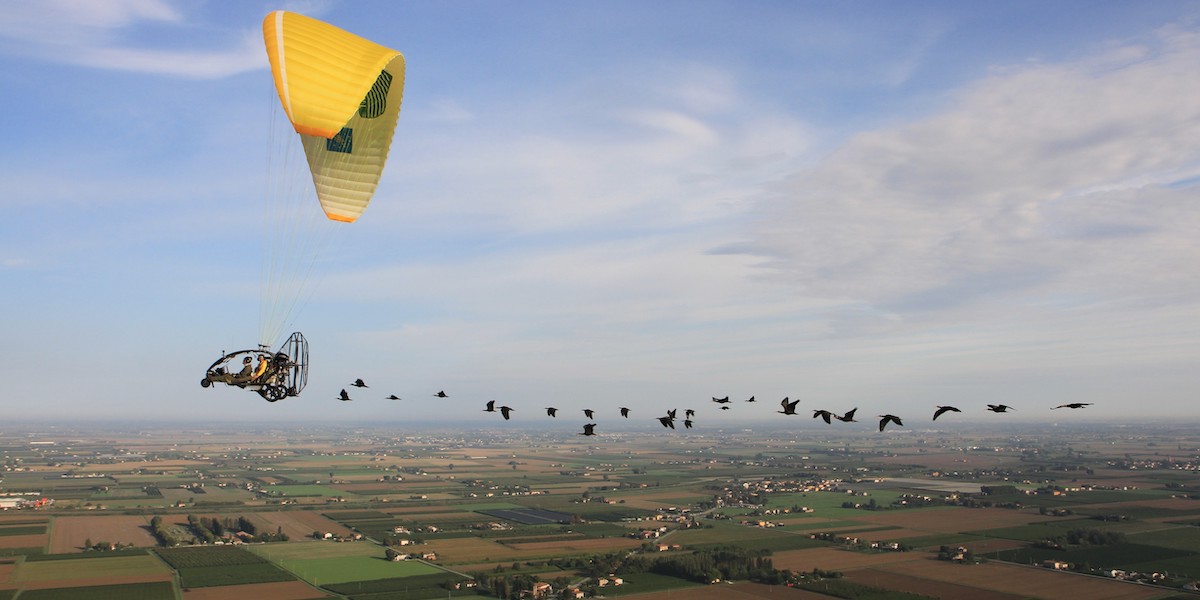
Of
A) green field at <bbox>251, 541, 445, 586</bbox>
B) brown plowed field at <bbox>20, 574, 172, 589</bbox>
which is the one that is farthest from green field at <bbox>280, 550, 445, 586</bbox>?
brown plowed field at <bbox>20, 574, 172, 589</bbox>

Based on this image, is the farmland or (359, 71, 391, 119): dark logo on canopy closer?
(359, 71, 391, 119): dark logo on canopy

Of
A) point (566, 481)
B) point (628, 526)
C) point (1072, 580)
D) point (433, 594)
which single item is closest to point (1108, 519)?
point (1072, 580)

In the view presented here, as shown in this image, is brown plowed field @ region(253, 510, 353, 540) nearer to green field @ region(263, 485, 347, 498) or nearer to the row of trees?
the row of trees

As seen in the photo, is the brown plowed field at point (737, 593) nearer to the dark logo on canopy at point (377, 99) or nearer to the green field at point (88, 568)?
the green field at point (88, 568)

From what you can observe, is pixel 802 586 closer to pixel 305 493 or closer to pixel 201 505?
pixel 201 505

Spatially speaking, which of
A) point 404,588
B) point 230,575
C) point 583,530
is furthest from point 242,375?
point 583,530

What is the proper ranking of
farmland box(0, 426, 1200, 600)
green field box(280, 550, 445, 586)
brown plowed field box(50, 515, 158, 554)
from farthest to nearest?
brown plowed field box(50, 515, 158, 554) → green field box(280, 550, 445, 586) → farmland box(0, 426, 1200, 600)
